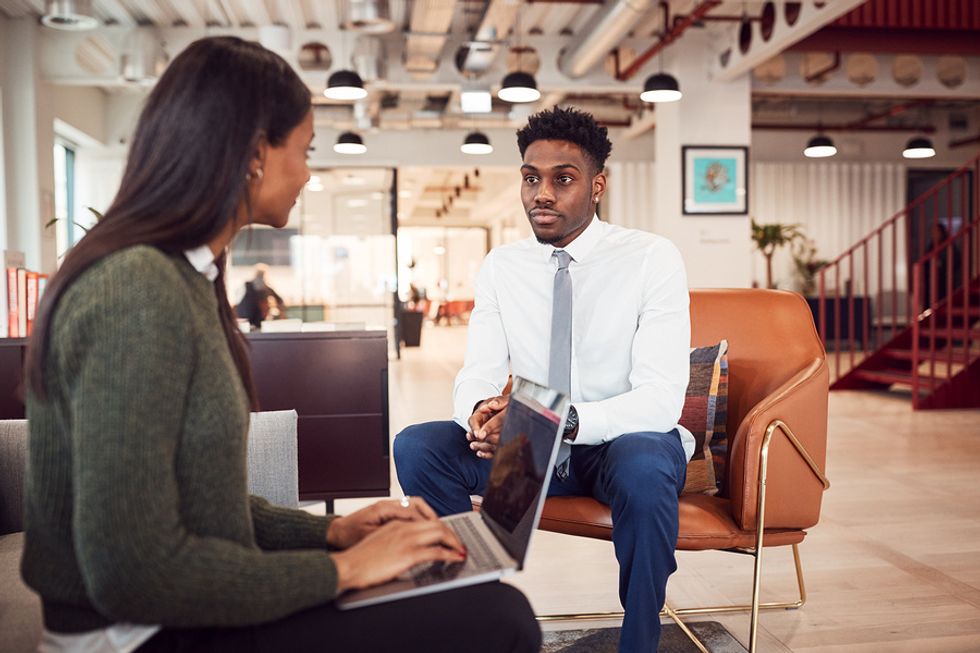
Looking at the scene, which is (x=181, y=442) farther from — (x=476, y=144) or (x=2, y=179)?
(x=476, y=144)

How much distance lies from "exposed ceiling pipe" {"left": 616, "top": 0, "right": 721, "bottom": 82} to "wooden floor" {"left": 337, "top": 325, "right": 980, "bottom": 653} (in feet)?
12.6

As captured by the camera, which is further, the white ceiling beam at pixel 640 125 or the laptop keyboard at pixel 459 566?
the white ceiling beam at pixel 640 125

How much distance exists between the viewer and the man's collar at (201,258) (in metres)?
1.01

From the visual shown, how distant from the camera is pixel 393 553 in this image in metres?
1.02

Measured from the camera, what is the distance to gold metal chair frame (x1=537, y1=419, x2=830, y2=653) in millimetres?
1944

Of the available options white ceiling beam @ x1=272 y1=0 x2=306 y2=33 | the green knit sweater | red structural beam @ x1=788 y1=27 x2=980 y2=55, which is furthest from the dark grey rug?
white ceiling beam @ x1=272 y1=0 x2=306 y2=33

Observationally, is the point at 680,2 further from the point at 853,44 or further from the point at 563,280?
the point at 563,280

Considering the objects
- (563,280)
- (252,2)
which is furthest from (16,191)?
(563,280)

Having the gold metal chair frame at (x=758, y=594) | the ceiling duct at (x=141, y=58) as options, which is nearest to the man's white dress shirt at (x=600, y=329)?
the gold metal chair frame at (x=758, y=594)

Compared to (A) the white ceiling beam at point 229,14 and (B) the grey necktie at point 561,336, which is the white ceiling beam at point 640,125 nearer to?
(A) the white ceiling beam at point 229,14

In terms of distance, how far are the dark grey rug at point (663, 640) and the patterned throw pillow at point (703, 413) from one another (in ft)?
1.38

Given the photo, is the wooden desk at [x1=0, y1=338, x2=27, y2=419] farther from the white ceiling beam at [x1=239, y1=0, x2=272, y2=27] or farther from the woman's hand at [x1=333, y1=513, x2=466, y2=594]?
the white ceiling beam at [x1=239, y1=0, x2=272, y2=27]

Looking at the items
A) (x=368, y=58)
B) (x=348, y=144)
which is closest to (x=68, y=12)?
(x=368, y=58)

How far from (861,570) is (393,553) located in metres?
2.45
